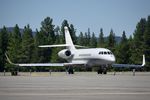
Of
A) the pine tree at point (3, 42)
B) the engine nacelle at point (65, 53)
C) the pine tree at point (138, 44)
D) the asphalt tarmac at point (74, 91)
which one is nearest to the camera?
the asphalt tarmac at point (74, 91)

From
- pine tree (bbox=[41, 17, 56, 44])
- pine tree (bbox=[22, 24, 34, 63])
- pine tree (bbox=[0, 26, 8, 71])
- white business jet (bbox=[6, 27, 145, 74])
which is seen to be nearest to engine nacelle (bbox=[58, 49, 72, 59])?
white business jet (bbox=[6, 27, 145, 74])

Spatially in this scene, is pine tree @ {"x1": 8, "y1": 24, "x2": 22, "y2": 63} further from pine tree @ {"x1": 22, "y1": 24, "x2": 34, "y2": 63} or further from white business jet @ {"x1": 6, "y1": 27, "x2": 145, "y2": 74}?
white business jet @ {"x1": 6, "y1": 27, "x2": 145, "y2": 74}

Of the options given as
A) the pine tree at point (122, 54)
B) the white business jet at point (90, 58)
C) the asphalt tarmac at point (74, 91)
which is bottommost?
the asphalt tarmac at point (74, 91)

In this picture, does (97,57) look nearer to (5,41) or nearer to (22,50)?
(22,50)

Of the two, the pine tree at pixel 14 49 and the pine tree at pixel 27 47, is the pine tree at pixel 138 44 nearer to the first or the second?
the pine tree at pixel 27 47

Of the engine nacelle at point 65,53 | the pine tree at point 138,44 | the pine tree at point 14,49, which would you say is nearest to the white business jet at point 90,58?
the engine nacelle at point 65,53

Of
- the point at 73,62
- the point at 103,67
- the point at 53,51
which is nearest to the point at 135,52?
the point at 53,51

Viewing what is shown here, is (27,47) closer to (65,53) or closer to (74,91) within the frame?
(65,53)

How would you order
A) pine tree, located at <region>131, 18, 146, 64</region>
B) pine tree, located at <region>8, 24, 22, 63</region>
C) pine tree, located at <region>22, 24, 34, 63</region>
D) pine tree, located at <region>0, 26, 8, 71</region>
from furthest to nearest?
pine tree, located at <region>0, 26, 8, 71</region>, pine tree, located at <region>22, 24, 34, 63</region>, pine tree, located at <region>8, 24, 22, 63</region>, pine tree, located at <region>131, 18, 146, 64</region>

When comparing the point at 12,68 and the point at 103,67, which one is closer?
the point at 103,67

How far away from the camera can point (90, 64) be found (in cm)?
6419

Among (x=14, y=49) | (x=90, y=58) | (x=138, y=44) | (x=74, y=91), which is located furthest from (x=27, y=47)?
(x=74, y=91)

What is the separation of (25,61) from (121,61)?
20.5m

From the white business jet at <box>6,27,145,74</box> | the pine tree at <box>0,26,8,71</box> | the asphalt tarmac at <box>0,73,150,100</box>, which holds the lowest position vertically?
the asphalt tarmac at <box>0,73,150,100</box>
